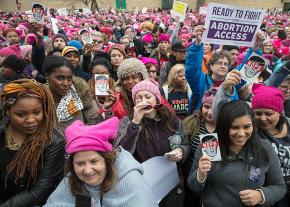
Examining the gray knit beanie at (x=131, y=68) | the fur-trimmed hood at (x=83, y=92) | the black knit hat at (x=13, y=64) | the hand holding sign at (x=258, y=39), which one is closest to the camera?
the hand holding sign at (x=258, y=39)

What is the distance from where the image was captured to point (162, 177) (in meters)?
2.65

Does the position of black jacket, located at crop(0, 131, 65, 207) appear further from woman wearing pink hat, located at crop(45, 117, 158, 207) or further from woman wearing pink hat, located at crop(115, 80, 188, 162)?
woman wearing pink hat, located at crop(115, 80, 188, 162)

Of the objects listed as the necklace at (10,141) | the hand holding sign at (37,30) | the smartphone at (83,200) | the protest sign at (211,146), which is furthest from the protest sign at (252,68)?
the hand holding sign at (37,30)

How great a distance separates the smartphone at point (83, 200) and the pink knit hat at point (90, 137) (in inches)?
11.4

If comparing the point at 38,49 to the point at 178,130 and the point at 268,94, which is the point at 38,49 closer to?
the point at 178,130

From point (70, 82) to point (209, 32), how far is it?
61.8 inches

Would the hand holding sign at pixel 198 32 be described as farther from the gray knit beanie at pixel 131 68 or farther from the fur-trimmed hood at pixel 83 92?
the fur-trimmed hood at pixel 83 92

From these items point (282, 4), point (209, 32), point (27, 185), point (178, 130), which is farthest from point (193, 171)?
point (282, 4)

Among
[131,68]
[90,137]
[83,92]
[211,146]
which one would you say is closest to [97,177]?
[90,137]

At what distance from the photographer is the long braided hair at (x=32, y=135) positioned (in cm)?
221

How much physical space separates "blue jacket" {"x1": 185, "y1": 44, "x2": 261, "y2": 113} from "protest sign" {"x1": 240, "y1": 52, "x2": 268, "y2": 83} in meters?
0.32

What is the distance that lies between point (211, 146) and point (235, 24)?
1.58 metres

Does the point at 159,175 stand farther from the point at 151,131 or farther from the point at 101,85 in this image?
the point at 101,85

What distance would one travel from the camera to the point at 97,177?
2.06 m
